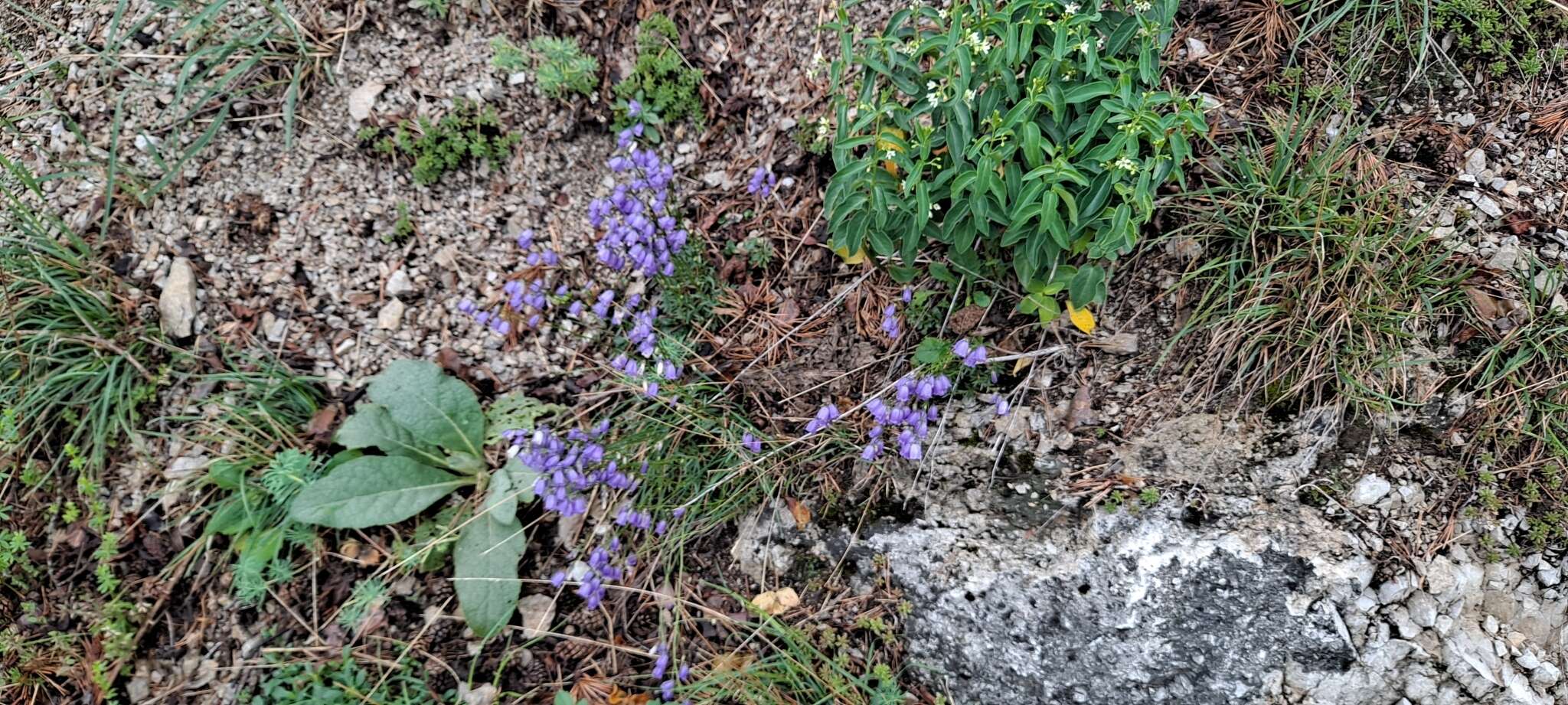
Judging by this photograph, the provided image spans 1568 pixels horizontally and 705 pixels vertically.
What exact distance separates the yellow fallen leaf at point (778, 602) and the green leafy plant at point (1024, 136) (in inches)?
43.1

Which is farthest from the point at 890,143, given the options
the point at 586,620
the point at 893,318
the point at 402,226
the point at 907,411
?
the point at 402,226

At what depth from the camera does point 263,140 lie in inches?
126

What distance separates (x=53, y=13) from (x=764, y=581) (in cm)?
371

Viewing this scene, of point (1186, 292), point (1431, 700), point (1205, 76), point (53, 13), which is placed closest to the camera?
point (1431, 700)

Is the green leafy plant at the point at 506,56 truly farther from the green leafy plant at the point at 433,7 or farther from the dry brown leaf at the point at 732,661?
the dry brown leaf at the point at 732,661

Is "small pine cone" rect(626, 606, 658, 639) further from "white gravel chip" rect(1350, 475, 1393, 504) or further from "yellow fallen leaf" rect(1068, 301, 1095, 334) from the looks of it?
"white gravel chip" rect(1350, 475, 1393, 504)

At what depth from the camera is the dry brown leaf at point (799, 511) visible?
2.72 meters

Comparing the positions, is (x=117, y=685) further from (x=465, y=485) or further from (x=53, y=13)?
(x=53, y=13)

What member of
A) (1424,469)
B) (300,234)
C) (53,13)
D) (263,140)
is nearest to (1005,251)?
(1424,469)

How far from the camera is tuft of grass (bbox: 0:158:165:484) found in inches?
112

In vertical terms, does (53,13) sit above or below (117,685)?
above

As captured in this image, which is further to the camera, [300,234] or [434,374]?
[300,234]

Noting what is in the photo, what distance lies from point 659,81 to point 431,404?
4.85 ft

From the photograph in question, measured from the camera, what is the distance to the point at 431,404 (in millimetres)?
2920
